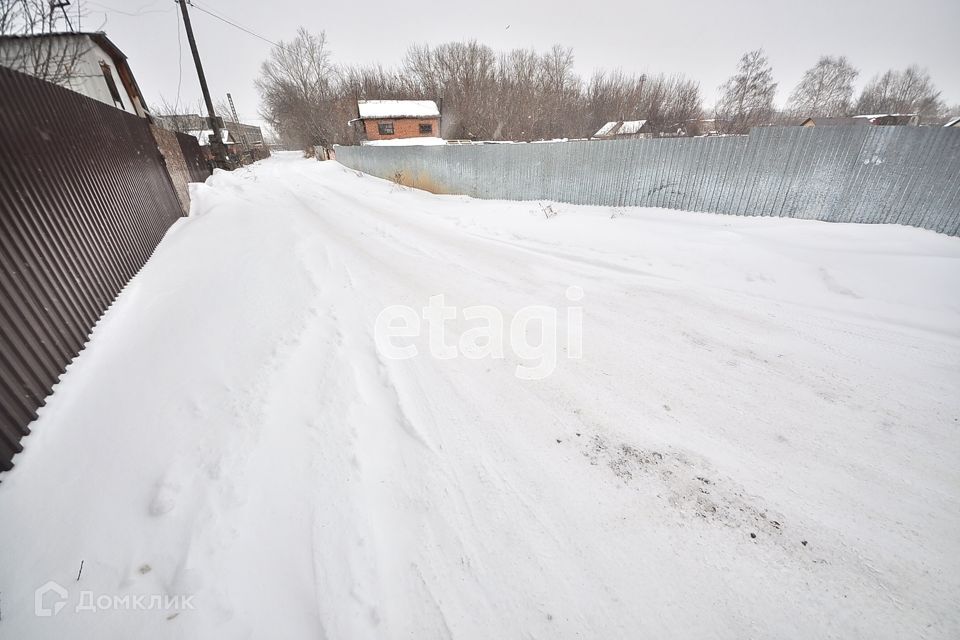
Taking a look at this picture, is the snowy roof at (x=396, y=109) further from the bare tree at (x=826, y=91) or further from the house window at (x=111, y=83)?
the bare tree at (x=826, y=91)

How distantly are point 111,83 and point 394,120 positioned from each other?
23974 mm

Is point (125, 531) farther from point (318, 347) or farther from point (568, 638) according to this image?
point (568, 638)

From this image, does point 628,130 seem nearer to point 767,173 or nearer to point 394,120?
point 394,120

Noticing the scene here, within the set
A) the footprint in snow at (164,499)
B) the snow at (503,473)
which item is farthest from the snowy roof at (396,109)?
the footprint in snow at (164,499)

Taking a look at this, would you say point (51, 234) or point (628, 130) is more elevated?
point (628, 130)

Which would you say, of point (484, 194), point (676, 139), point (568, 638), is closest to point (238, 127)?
point (484, 194)

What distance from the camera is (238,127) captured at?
192 ft

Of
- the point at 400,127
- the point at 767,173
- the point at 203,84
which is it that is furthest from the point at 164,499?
the point at 400,127

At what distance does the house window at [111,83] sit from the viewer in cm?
1791

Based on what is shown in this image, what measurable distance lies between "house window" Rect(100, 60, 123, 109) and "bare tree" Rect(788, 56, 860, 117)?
262 ft

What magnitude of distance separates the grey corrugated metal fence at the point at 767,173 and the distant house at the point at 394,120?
1288 inches

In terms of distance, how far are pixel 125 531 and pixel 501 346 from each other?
3078mm

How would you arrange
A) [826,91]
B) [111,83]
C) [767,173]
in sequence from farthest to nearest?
[826,91] < [111,83] < [767,173]

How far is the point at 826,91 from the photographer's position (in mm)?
53438
